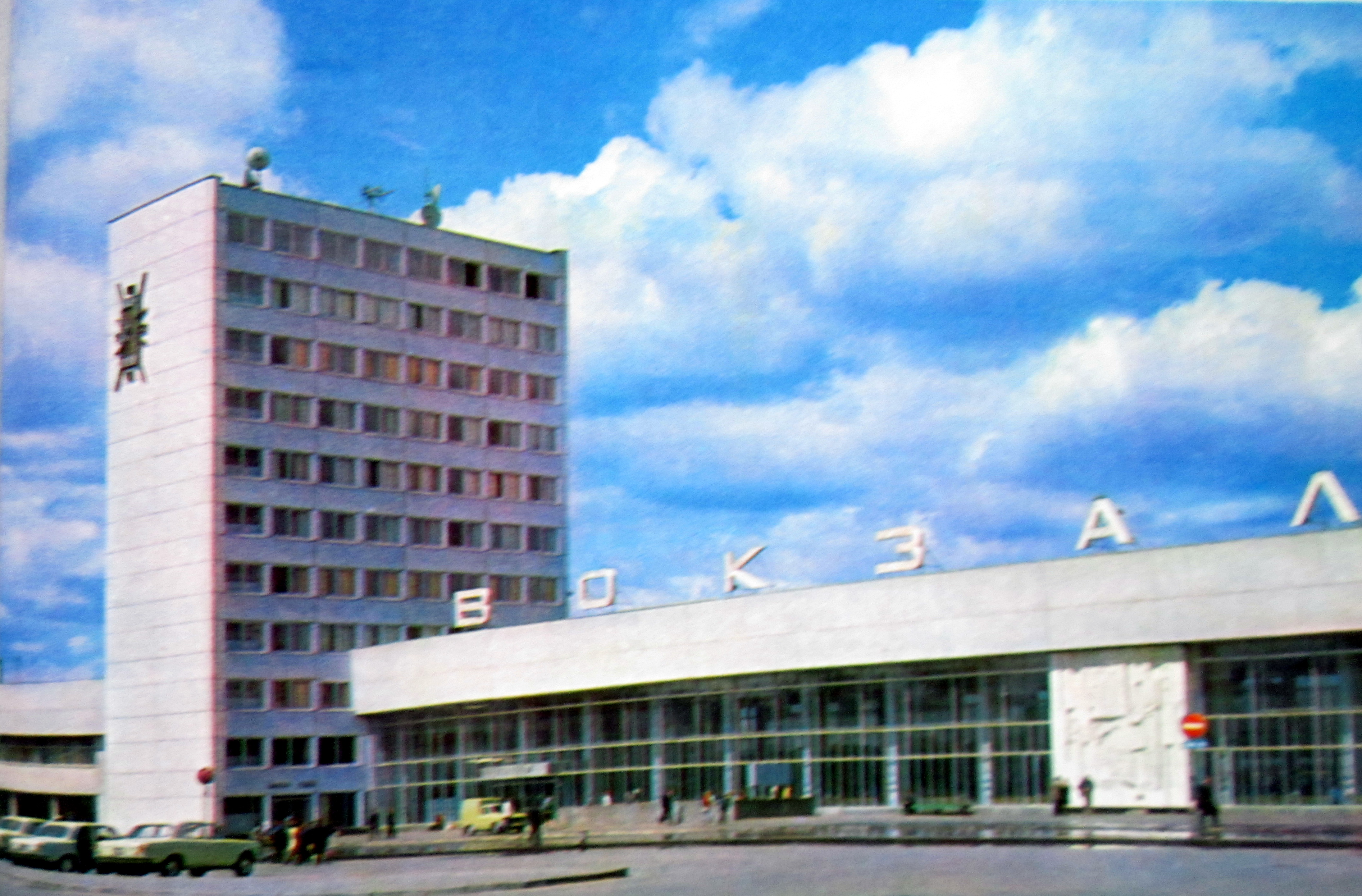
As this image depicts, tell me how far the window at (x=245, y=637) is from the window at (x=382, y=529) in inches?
94.4

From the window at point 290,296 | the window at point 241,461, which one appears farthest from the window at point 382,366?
the window at point 241,461

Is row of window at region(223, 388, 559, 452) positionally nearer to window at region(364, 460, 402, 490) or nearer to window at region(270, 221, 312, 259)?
window at region(364, 460, 402, 490)

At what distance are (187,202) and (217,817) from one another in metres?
6.98

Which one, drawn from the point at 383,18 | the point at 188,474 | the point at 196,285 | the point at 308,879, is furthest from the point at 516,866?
the point at 383,18

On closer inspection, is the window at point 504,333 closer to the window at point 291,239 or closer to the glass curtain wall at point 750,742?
the window at point 291,239

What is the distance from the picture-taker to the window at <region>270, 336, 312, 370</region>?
23.1 metres

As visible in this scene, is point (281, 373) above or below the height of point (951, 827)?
above

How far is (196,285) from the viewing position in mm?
21922

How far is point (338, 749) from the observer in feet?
91.5

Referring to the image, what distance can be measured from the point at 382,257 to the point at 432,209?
2094mm

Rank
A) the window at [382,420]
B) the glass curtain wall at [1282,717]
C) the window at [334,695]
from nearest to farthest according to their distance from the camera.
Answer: the window at [382,420]
the glass curtain wall at [1282,717]
the window at [334,695]

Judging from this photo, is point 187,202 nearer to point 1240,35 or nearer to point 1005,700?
point 1240,35

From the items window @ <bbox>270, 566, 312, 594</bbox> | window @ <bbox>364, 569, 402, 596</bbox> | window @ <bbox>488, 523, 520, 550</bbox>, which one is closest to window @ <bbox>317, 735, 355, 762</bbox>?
window @ <bbox>364, 569, 402, 596</bbox>

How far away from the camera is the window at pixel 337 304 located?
23.2m
